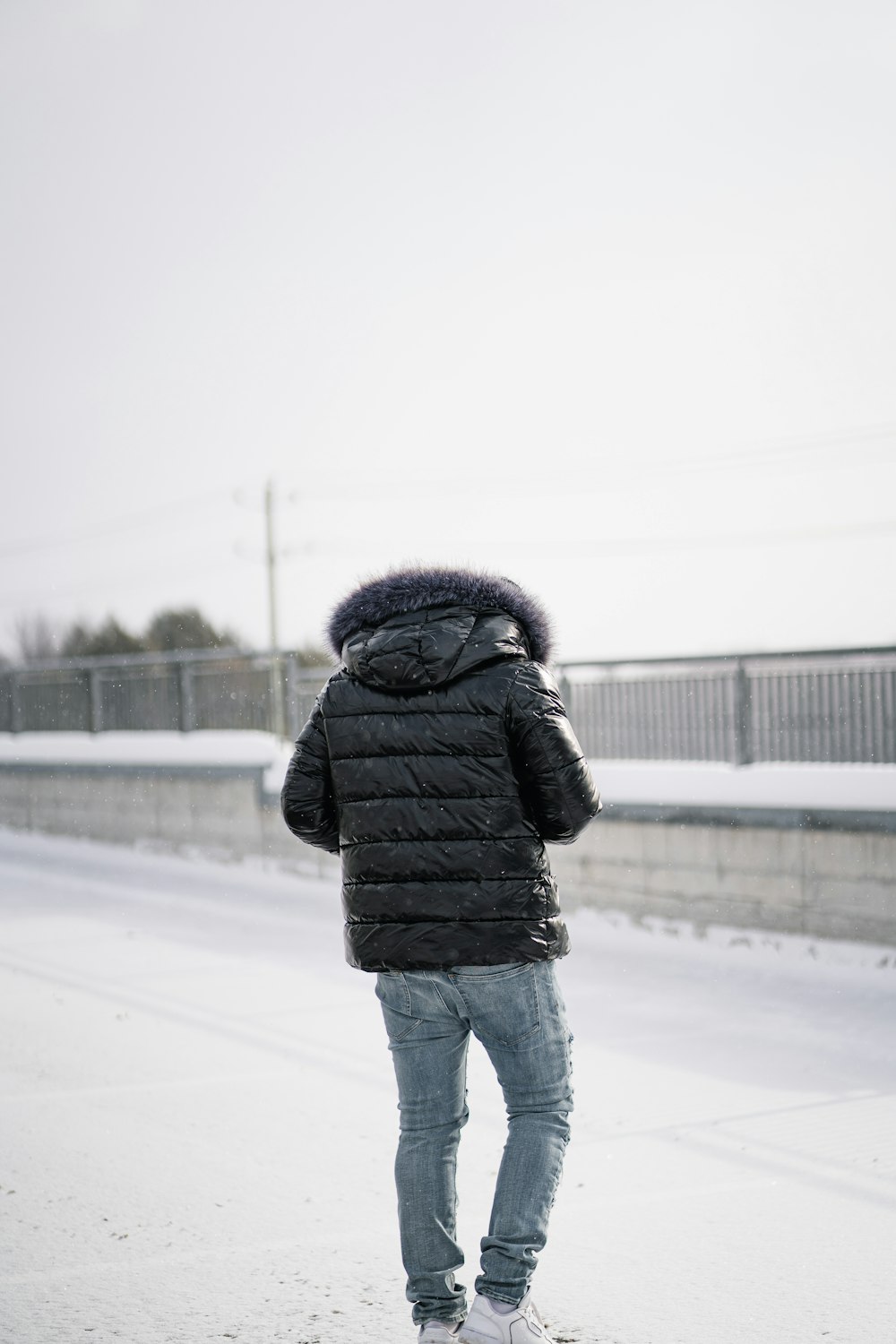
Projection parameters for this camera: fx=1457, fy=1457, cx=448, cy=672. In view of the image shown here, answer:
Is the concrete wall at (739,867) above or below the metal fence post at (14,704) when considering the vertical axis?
below

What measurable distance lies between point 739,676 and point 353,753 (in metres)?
7.71

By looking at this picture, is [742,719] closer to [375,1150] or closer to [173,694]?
[375,1150]

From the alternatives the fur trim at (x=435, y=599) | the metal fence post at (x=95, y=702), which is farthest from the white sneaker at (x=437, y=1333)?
the metal fence post at (x=95, y=702)

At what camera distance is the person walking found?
309cm

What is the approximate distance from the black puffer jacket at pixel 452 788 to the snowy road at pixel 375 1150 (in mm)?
1041

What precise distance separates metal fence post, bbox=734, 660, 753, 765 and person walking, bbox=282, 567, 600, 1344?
7.37m

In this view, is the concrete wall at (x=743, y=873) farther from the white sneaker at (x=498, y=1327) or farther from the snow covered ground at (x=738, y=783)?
the white sneaker at (x=498, y=1327)

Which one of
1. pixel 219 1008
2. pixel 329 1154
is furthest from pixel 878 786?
pixel 329 1154

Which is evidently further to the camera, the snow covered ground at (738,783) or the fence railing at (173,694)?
the fence railing at (173,694)

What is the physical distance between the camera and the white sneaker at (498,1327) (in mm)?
3064

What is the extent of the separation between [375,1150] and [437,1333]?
195 cm

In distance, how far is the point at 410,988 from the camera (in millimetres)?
3143

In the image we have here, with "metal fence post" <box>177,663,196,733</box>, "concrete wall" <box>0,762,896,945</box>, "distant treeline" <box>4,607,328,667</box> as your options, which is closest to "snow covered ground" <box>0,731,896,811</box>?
"concrete wall" <box>0,762,896,945</box>

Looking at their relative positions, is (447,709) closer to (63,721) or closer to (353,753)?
(353,753)
